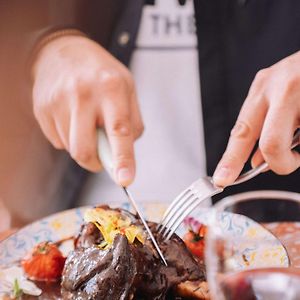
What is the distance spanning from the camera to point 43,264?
3.23 feet

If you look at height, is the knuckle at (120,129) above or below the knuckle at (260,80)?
below

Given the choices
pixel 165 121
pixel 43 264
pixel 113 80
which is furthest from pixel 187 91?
pixel 43 264

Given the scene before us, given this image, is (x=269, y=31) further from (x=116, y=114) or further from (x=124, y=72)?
(x=116, y=114)

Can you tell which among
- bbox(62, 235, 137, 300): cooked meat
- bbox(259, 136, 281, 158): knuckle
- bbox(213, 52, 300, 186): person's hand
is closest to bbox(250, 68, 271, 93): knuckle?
bbox(213, 52, 300, 186): person's hand

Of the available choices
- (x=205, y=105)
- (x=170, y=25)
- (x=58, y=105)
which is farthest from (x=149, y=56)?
(x=58, y=105)

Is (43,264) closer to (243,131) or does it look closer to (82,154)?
(82,154)

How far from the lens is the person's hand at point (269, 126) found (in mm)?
934

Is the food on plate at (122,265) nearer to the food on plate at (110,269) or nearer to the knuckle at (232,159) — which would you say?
the food on plate at (110,269)

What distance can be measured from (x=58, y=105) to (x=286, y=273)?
2.01 ft

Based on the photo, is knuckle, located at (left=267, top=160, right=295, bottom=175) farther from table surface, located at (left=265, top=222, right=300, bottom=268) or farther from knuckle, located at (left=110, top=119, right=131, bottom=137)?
knuckle, located at (left=110, top=119, right=131, bottom=137)

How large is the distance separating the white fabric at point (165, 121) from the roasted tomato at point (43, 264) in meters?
0.51

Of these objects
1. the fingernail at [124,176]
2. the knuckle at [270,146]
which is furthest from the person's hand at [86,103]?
the knuckle at [270,146]

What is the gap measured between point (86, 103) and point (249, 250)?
0.50 metres

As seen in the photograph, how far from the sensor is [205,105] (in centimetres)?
146
